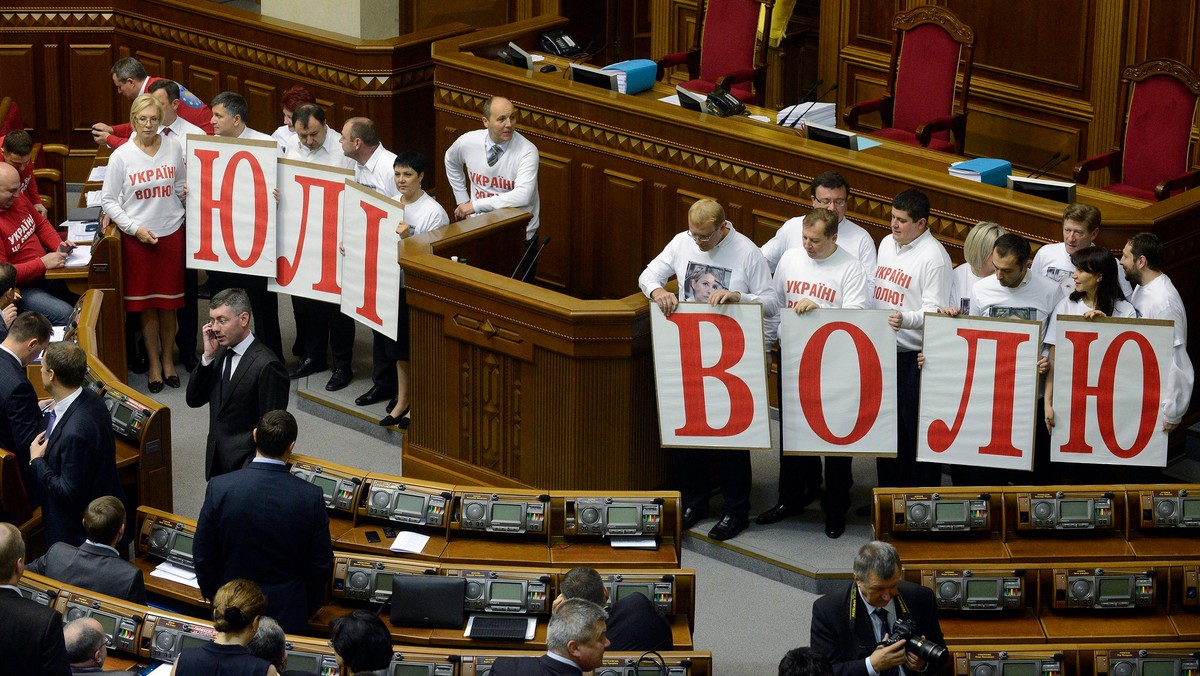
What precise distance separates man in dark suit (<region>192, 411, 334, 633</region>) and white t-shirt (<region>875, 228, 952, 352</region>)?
8.83 feet

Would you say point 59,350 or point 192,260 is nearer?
point 59,350

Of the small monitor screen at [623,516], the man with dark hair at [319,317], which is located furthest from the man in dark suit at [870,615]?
the man with dark hair at [319,317]

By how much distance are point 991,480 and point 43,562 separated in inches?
160

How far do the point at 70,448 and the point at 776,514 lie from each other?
10.3ft

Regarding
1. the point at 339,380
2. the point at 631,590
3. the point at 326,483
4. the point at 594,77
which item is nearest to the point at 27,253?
the point at 339,380

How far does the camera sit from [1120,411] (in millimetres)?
6602

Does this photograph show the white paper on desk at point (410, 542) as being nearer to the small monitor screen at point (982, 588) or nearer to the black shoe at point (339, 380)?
the small monitor screen at point (982, 588)

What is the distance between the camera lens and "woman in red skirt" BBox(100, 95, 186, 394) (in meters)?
8.36

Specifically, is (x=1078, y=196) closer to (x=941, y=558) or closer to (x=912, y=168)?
(x=912, y=168)

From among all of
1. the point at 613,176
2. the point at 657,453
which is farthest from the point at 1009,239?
the point at 613,176

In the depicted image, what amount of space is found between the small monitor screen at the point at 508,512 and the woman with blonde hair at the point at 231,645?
5.11 ft

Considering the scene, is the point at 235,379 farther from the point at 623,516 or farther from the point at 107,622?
the point at 623,516

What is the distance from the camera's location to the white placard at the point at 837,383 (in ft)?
22.0

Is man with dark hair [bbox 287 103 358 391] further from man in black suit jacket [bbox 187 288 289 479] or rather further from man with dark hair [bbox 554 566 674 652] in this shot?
man with dark hair [bbox 554 566 674 652]
